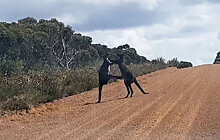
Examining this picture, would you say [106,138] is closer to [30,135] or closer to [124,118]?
[30,135]

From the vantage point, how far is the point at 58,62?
180 feet

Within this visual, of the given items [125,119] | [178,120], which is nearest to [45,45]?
[125,119]

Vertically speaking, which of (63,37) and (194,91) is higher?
(63,37)

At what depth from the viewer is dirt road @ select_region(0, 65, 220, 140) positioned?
12.7 metres

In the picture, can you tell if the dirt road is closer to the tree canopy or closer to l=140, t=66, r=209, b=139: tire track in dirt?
l=140, t=66, r=209, b=139: tire track in dirt

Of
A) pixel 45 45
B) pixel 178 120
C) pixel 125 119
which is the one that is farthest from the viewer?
pixel 45 45

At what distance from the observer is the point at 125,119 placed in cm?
1514

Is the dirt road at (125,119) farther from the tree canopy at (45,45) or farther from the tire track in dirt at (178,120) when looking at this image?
the tree canopy at (45,45)

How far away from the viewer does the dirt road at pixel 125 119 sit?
12742mm

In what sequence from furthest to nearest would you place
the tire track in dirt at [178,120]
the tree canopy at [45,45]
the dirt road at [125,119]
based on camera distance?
the tree canopy at [45,45] → the dirt road at [125,119] → the tire track in dirt at [178,120]

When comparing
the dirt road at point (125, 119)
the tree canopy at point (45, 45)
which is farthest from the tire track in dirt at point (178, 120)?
the tree canopy at point (45, 45)

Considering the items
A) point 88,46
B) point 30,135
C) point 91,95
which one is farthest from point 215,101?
point 88,46

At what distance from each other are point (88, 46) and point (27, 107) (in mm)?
46288

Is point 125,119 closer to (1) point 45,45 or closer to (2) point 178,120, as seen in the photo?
(2) point 178,120
